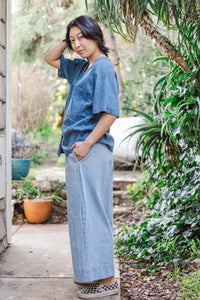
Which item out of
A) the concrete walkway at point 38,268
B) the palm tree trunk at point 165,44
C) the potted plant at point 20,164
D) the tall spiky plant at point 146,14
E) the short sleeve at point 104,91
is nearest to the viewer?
the short sleeve at point 104,91

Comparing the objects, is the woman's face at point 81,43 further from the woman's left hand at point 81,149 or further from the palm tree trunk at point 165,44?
the palm tree trunk at point 165,44

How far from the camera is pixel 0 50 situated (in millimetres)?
2680

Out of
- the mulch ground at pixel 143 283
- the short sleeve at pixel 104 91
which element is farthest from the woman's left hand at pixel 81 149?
the mulch ground at pixel 143 283

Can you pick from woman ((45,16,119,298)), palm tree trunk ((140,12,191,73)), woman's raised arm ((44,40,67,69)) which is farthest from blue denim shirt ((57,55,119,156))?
palm tree trunk ((140,12,191,73))

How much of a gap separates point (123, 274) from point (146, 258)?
9.1 inches

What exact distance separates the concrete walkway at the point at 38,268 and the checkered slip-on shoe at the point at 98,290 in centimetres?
3

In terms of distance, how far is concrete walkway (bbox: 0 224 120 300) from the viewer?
2008 mm

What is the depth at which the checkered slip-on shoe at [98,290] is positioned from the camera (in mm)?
1940

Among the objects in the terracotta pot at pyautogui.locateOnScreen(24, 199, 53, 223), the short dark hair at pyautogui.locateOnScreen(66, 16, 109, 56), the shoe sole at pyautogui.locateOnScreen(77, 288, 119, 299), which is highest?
the short dark hair at pyautogui.locateOnScreen(66, 16, 109, 56)

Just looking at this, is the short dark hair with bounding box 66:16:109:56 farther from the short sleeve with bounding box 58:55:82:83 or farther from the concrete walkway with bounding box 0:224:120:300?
the concrete walkway with bounding box 0:224:120:300

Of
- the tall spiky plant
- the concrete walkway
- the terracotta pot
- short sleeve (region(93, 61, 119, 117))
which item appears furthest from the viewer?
the terracotta pot

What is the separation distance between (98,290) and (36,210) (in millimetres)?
1936

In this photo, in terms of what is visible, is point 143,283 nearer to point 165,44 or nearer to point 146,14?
point 165,44

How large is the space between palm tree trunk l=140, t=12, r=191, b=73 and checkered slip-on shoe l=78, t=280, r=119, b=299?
1437 mm
